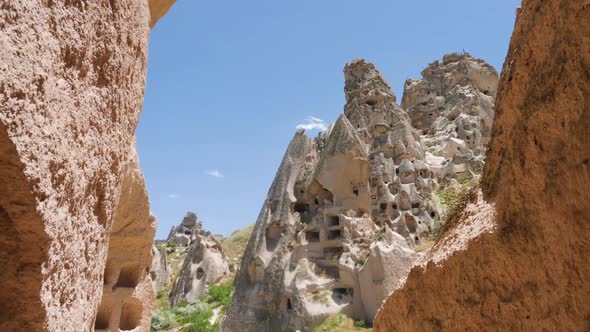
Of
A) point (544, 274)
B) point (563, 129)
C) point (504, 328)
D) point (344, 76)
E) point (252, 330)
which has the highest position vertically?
point (344, 76)

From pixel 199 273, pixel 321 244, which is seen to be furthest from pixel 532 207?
pixel 199 273

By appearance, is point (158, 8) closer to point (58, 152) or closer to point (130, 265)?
point (58, 152)

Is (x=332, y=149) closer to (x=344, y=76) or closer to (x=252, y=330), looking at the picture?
(x=252, y=330)

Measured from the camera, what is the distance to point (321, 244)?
1786 centimetres

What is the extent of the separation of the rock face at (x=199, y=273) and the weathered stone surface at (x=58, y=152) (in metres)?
27.0

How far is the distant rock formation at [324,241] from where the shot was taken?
1566 centimetres

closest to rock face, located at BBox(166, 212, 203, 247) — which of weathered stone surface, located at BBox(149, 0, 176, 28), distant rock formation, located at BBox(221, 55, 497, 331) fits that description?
distant rock formation, located at BBox(221, 55, 497, 331)

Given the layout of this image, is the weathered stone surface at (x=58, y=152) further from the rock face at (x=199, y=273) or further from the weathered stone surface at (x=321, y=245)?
the rock face at (x=199, y=273)

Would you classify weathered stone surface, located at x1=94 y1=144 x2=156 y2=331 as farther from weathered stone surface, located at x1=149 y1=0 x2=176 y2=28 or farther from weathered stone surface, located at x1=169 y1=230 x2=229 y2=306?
weathered stone surface, located at x1=169 y1=230 x2=229 y2=306

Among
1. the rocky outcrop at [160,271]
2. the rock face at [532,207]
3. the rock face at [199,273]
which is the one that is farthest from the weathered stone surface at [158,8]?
the rocky outcrop at [160,271]

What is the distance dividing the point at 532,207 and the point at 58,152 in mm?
2535

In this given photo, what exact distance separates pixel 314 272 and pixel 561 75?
15306 mm

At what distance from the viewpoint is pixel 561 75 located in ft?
8.18

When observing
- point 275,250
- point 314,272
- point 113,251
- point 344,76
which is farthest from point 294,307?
point 344,76
